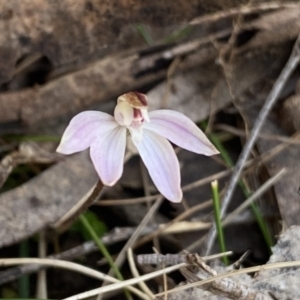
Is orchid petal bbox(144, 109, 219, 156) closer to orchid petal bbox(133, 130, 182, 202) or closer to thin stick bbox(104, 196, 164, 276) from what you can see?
orchid petal bbox(133, 130, 182, 202)

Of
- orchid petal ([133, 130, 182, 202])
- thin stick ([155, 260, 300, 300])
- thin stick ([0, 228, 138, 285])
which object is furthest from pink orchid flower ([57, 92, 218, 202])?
thin stick ([0, 228, 138, 285])

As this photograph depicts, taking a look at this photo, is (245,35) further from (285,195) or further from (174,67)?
(285,195)

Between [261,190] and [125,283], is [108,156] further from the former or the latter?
[261,190]

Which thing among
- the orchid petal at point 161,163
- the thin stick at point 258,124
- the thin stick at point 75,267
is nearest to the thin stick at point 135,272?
the thin stick at point 75,267

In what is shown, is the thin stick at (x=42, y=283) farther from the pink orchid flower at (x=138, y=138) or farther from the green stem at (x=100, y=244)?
the pink orchid flower at (x=138, y=138)

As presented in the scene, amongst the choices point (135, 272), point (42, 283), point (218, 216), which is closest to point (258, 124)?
point (218, 216)
